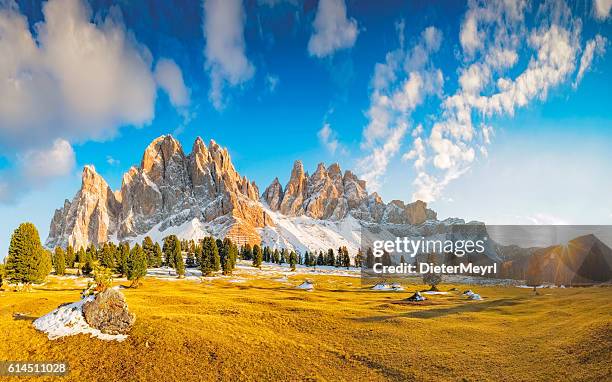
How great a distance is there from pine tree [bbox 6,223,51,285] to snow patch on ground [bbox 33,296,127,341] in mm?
41831

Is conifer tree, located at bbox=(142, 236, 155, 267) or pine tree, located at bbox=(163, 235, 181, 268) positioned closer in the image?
conifer tree, located at bbox=(142, 236, 155, 267)

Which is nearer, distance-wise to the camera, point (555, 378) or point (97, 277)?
point (555, 378)

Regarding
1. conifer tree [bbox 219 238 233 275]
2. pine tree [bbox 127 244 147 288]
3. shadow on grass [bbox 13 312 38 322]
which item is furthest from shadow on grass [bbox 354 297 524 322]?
conifer tree [bbox 219 238 233 275]

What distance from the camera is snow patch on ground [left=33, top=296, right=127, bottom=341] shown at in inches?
1139

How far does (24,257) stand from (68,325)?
151 feet

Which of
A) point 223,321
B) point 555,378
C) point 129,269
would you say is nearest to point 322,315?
point 223,321

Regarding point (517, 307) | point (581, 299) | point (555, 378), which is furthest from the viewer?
point (517, 307)

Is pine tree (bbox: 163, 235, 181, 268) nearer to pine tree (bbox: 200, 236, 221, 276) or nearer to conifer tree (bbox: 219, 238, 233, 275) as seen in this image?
conifer tree (bbox: 219, 238, 233, 275)

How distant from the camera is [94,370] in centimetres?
2438

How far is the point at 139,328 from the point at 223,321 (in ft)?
28.6

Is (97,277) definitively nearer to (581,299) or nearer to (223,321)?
(223,321)

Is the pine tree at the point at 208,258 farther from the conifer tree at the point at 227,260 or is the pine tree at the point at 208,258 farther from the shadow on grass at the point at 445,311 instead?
the shadow on grass at the point at 445,311

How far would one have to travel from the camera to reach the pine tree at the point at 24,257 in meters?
62.0

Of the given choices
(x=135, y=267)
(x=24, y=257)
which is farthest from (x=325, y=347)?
(x=135, y=267)
